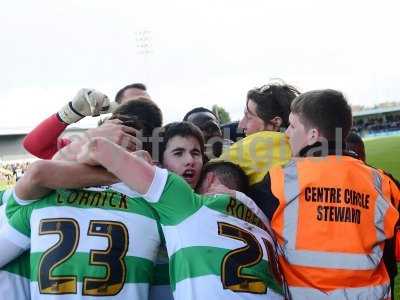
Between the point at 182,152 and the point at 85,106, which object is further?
the point at 85,106

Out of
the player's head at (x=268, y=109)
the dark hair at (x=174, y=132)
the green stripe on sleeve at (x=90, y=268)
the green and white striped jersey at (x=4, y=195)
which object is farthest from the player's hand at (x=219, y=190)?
the green and white striped jersey at (x=4, y=195)

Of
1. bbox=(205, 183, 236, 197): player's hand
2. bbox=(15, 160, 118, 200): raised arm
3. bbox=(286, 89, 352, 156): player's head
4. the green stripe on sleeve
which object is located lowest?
the green stripe on sleeve

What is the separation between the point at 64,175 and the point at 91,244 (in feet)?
0.87

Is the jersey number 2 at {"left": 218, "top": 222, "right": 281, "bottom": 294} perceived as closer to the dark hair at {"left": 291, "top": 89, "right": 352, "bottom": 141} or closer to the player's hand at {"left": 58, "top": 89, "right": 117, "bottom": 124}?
the dark hair at {"left": 291, "top": 89, "right": 352, "bottom": 141}

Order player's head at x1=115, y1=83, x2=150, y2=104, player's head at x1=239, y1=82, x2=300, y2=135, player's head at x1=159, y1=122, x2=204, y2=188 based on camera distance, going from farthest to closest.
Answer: player's head at x1=115, y1=83, x2=150, y2=104 → player's head at x1=239, y1=82, x2=300, y2=135 → player's head at x1=159, y1=122, x2=204, y2=188

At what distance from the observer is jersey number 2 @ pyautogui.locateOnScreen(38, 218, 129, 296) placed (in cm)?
180

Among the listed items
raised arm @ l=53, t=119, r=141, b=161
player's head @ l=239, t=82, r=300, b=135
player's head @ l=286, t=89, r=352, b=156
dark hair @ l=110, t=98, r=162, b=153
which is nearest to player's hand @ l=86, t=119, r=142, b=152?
raised arm @ l=53, t=119, r=141, b=161

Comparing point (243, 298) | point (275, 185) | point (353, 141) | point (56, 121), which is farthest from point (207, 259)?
point (353, 141)

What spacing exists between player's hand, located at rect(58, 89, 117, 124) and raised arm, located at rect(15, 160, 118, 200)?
88 cm

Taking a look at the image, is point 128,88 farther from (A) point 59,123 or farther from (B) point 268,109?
(B) point 268,109

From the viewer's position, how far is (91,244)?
1823 mm

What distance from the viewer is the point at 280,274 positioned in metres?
1.98

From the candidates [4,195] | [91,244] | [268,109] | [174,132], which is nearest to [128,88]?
[268,109]

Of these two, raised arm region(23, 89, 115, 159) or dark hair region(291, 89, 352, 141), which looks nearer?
dark hair region(291, 89, 352, 141)
